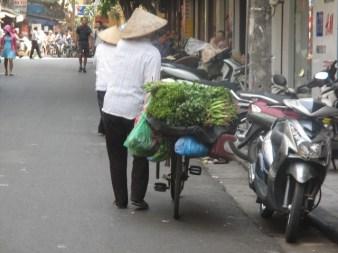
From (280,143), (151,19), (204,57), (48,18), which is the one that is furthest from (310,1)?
(48,18)

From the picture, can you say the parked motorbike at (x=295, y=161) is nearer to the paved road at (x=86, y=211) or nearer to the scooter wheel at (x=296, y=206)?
the scooter wheel at (x=296, y=206)

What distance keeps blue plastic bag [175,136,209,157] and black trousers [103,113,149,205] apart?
67cm

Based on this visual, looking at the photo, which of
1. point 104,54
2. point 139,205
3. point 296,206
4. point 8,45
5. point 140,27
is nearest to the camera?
point 296,206

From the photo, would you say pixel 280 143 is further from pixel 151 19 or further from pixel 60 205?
pixel 60 205

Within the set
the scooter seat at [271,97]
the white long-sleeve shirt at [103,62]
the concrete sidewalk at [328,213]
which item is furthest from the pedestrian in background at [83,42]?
the concrete sidewalk at [328,213]

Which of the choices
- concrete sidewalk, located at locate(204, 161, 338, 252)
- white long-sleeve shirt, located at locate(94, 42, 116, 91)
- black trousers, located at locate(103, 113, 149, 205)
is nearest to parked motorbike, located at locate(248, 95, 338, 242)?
concrete sidewalk, located at locate(204, 161, 338, 252)

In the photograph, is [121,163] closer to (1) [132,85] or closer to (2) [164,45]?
(1) [132,85]

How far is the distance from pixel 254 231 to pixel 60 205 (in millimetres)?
1980

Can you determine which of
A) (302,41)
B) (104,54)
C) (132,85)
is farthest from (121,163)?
(302,41)

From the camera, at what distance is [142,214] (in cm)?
777

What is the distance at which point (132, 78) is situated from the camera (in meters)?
7.76

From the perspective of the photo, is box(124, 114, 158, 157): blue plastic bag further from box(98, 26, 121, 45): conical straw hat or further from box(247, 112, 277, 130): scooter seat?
box(98, 26, 121, 45): conical straw hat

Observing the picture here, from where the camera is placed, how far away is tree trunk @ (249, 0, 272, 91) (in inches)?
443

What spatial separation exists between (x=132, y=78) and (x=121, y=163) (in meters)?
0.85
